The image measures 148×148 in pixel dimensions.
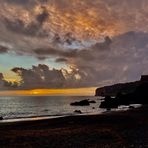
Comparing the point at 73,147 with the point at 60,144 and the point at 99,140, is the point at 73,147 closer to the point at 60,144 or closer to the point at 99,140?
the point at 60,144

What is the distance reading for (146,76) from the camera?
162 meters

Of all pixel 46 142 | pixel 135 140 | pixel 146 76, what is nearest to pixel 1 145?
pixel 46 142

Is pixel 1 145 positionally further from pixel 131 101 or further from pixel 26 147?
pixel 131 101

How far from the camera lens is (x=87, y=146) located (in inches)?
929

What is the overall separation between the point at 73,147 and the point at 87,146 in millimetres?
1109

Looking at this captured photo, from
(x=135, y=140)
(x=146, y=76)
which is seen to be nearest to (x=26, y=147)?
(x=135, y=140)

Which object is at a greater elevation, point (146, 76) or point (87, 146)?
point (146, 76)

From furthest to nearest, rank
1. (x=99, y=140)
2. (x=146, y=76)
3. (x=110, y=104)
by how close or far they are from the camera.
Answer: (x=146, y=76) → (x=110, y=104) → (x=99, y=140)

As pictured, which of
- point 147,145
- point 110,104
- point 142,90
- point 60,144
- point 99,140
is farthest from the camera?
point 142,90

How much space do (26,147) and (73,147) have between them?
3.64 meters

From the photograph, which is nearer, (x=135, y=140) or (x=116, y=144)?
(x=116, y=144)

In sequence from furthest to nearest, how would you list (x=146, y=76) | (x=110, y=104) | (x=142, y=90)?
(x=146, y=76), (x=142, y=90), (x=110, y=104)

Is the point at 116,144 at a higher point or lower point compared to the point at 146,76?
lower

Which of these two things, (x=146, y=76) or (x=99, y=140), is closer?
(x=99, y=140)
